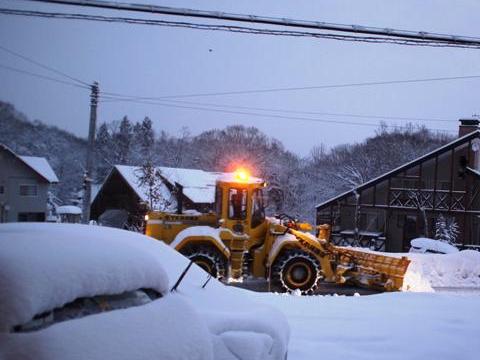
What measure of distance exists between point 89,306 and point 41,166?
2922 cm

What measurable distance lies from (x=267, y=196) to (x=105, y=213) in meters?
22.0

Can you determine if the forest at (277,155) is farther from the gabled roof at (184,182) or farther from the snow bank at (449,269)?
the snow bank at (449,269)

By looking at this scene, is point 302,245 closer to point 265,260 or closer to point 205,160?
point 265,260

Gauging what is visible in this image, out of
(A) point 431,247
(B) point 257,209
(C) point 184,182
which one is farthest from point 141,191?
(B) point 257,209

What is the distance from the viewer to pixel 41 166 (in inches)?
1160

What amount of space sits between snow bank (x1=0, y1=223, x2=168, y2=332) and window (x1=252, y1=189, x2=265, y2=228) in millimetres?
9029

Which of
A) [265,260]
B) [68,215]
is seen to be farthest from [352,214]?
[265,260]

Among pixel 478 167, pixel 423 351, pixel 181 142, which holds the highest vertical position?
pixel 181 142

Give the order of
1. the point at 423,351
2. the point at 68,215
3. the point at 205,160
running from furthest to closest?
the point at 205,160
the point at 68,215
the point at 423,351

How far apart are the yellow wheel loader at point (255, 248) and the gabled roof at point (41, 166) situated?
62.5 ft

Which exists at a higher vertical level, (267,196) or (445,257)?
(267,196)

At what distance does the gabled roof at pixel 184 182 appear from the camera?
31.0 m

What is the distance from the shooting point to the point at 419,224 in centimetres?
2698

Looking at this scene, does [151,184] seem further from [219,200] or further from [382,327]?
[382,327]
